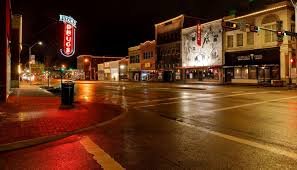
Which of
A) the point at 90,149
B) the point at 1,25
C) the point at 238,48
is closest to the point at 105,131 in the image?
the point at 90,149

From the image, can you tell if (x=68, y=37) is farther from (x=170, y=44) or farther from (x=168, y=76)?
(x=168, y=76)

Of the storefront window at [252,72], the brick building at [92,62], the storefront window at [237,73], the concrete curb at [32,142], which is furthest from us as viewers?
the brick building at [92,62]

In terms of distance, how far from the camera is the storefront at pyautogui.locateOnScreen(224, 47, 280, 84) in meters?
41.3

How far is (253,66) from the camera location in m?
44.5

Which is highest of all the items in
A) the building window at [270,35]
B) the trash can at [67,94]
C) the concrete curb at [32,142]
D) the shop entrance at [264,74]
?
the building window at [270,35]

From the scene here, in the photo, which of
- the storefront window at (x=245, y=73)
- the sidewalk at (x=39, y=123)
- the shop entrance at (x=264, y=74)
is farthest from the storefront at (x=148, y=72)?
the sidewalk at (x=39, y=123)

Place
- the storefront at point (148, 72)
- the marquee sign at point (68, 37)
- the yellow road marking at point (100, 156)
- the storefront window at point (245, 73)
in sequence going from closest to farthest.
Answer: the yellow road marking at point (100, 156) → the marquee sign at point (68, 37) → the storefront window at point (245, 73) → the storefront at point (148, 72)

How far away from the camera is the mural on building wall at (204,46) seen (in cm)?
→ 5053

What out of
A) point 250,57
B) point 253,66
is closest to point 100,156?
point 253,66

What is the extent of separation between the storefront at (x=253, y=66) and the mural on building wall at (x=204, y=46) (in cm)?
240

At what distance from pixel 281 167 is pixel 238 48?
42868 mm

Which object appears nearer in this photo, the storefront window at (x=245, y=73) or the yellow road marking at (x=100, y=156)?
the yellow road marking at (x=100, y=156)

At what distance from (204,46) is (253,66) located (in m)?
11.4

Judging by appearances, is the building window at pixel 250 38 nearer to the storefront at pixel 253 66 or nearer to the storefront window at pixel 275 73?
the storefront at pixel 253 66
